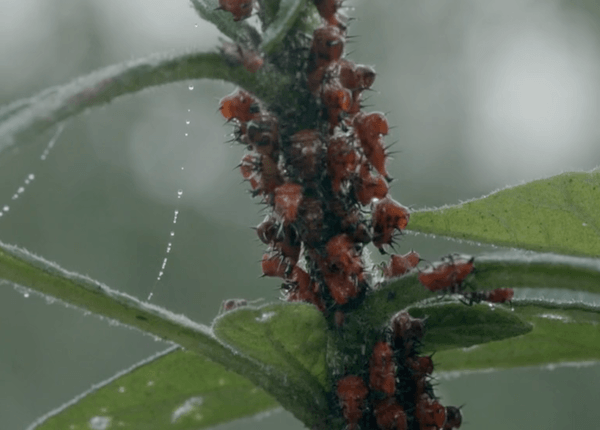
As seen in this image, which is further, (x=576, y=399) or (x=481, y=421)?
(x=576, y=399)

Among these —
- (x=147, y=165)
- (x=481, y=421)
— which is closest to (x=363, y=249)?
(x=481, y=421)

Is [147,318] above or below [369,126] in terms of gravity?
below

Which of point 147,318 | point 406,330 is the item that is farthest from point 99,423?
point 406,330

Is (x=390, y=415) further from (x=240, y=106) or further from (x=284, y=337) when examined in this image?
(x=240, y=106)

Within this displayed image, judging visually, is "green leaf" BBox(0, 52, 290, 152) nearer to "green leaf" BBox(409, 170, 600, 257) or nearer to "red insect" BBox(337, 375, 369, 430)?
"green leaf" BBox(409, 170, 600, 257)

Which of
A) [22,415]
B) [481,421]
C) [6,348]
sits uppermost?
[6,348]

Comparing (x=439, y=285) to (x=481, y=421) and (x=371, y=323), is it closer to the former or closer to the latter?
(x=371, y=323)

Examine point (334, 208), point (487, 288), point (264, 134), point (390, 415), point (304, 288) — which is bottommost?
point (390, 415)
